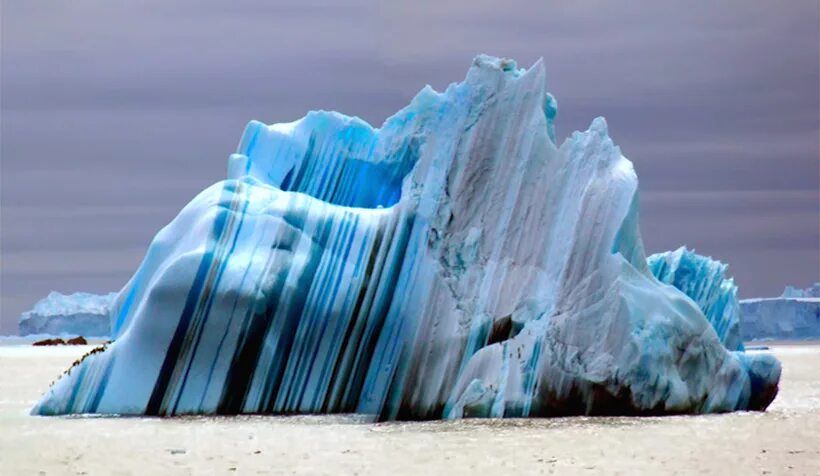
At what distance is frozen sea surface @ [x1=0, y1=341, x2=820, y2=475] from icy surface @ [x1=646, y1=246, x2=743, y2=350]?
5.01 metres

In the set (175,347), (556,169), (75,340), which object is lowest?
(75,340)

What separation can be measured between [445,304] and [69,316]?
236ft

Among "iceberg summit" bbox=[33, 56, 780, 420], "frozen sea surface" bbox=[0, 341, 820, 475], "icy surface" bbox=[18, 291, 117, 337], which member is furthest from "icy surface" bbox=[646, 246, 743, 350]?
"icy surface" bbox=[18, 291, 117, 337]

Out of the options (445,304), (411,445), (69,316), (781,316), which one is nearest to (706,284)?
(445,304)

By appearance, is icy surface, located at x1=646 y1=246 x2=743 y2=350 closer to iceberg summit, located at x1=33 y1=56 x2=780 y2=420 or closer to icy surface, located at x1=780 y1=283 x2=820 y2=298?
iceberg summit, located at x1=33 y1=56 x2=780 y2=420

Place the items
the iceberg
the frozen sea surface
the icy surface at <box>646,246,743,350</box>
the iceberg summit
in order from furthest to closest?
the iceberg, the icy surface at <box>646,246,743,350</box>, the iceberg summit, the frozen sea surface

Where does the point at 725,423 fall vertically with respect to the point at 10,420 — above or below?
above

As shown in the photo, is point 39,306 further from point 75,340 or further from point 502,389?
point 502,389

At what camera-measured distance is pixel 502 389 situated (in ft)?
62.0

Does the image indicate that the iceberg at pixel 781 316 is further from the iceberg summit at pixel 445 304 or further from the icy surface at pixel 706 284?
the iceberg summit at pixel 445 304

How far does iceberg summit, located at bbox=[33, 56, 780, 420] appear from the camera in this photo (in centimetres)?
1906

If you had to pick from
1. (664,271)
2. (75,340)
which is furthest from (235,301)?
(75,340)

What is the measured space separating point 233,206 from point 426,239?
2.92 m

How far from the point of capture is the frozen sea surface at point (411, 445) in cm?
1411
